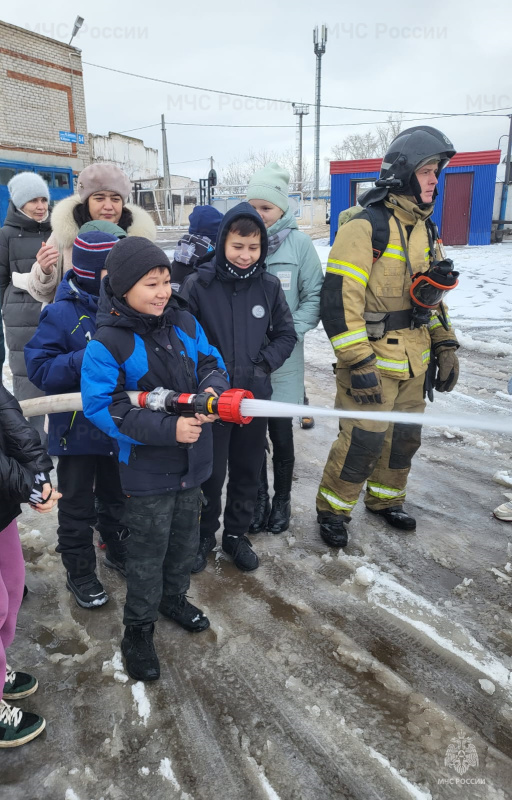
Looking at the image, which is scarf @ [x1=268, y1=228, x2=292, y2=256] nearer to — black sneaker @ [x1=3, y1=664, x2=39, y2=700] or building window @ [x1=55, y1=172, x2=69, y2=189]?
black sneaker @ [x1=3, y1=664, x2=39, y2=700]

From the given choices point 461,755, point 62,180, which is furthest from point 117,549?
point 62,180

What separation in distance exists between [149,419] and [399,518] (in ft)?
6.87

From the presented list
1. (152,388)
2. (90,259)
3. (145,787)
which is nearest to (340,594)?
(145,787)

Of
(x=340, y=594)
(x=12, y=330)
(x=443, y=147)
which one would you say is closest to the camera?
(x=340, y=594)

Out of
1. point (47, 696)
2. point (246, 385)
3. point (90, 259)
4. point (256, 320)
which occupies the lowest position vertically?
point (47, 696)

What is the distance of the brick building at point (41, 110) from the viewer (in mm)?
17188

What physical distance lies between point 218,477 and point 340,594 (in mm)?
915

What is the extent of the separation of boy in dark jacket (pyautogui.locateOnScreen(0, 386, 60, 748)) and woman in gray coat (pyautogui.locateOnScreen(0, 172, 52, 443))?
2291 mm

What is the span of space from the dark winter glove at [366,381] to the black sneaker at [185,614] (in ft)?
4.85

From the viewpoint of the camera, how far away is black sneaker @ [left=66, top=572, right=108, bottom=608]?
2.72 m

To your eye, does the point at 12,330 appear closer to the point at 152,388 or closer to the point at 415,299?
Answer: the point at 152,388

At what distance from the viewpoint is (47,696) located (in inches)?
87.0

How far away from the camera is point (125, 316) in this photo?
210 cm

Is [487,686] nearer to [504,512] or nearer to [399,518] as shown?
[399,518]
